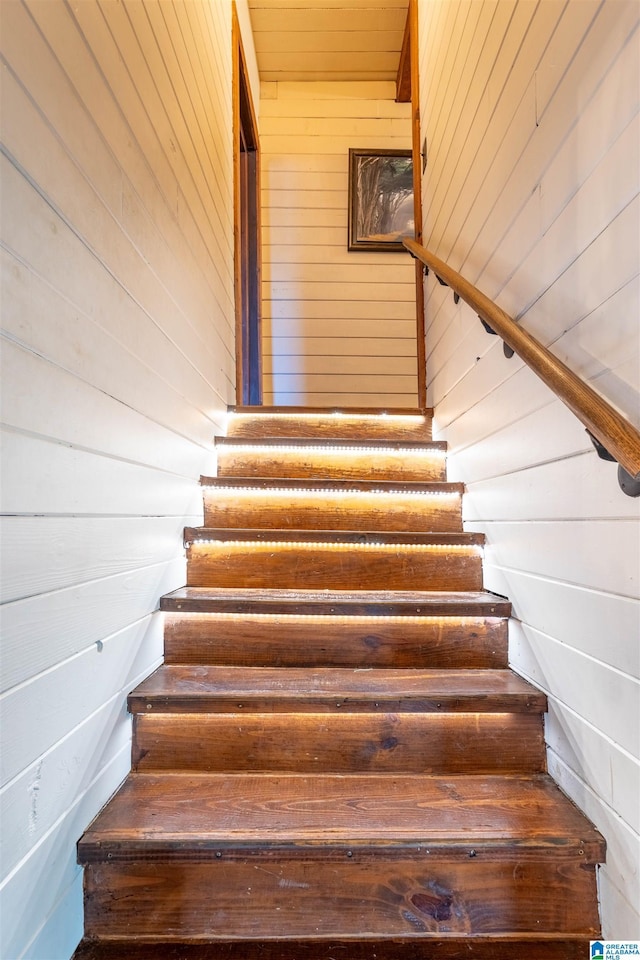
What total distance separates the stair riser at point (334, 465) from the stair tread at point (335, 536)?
0.43 m

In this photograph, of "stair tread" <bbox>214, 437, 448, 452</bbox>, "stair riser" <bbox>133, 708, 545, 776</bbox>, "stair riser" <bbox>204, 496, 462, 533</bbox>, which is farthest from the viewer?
"stair tread" <bbox>214, 437, 448, 452</bbox>

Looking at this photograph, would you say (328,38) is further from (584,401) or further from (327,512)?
(584,401)

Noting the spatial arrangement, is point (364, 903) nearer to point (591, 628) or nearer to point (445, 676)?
point (445, 676)

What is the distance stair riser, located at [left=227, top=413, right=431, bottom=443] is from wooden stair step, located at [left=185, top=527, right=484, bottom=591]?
2.43 ft

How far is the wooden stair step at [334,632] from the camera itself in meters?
1.28

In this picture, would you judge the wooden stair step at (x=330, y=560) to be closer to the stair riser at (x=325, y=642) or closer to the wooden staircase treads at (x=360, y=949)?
the stair riser at (x=325, y=642)

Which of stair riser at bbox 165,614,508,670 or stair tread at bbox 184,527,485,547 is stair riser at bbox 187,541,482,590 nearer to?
stair tread at bbox 184,527,485,547

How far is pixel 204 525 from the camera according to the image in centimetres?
173

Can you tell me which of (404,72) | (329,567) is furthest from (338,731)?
(404,72)

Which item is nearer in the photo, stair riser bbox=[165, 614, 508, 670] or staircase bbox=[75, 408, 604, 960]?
staircase bbox=[75, 408, 604, 960]

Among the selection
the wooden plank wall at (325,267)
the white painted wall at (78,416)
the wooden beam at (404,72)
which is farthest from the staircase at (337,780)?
the wooden beam at (404,72)

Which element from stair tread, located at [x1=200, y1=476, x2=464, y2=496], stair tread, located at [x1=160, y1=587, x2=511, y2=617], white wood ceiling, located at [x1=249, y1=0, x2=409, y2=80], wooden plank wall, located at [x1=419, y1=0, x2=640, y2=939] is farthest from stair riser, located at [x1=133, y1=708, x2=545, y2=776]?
white wood ceiling, located at [x1=249, y1=0, x2=409, y2=80]

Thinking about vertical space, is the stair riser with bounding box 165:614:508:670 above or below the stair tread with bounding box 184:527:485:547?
below

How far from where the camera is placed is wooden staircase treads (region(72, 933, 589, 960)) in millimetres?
814
